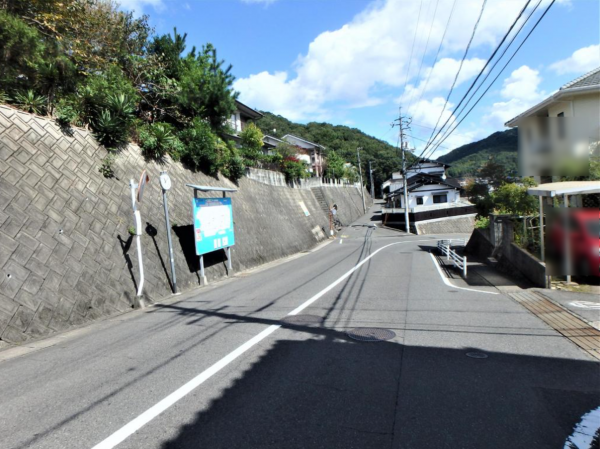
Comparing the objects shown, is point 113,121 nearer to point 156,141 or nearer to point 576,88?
point 156,141

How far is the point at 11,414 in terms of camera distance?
13.4ft

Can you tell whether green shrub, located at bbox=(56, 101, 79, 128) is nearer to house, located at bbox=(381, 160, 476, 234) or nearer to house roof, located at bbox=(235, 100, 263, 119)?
house roof, located at bbox=(235, 100, 263, 119)

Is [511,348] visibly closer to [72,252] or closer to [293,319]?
[293,319]

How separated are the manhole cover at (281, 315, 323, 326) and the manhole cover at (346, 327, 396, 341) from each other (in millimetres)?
926

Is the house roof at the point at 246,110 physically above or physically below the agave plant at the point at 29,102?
above

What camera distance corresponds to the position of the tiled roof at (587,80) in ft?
55.2

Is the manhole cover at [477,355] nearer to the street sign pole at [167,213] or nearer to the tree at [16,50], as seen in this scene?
the street sign pole at [167,213]

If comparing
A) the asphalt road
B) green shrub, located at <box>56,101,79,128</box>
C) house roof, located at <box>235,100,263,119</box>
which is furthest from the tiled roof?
house roof, located at <box>235,100,263,119</box>

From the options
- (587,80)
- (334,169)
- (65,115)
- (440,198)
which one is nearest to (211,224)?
(65,115)

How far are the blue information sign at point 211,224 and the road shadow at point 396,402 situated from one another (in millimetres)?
8087

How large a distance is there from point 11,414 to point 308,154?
69.1 metres

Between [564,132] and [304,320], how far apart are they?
10.7 m

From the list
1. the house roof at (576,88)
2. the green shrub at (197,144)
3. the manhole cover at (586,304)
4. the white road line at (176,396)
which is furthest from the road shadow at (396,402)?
the house roof at (576,88)

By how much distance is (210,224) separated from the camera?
13.6 meters
